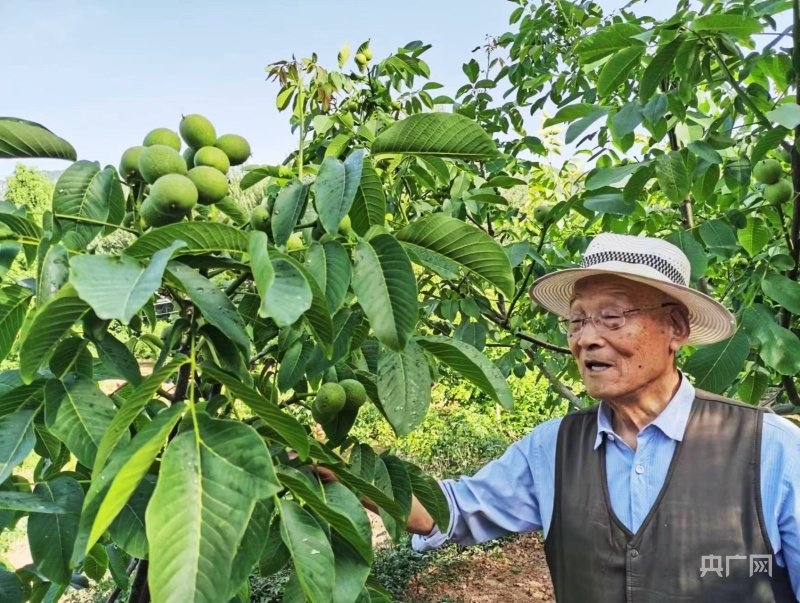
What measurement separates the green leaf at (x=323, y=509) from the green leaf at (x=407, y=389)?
6.7 inches

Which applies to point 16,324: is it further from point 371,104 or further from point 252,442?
point 371,104


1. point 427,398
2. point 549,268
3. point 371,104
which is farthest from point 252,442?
point 549,268

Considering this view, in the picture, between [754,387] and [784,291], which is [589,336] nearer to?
[784,291]

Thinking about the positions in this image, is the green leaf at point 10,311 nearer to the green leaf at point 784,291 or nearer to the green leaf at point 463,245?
the green leaf at point 463,245

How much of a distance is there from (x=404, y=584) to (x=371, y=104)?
3810 mm

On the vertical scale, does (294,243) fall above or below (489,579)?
above

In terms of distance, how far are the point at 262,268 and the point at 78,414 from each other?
0.38 metres

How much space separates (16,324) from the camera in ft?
3.11

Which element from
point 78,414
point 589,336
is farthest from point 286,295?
point 589,336

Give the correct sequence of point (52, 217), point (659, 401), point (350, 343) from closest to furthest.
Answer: point (52, 217) < point (350, 343) < point (659, 401)

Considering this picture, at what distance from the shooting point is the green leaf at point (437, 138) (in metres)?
0.95

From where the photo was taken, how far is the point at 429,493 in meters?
1.26

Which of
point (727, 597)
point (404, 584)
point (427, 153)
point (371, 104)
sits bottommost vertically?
point (404, 584)

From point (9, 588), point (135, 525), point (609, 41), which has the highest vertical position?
point (609, 41)
